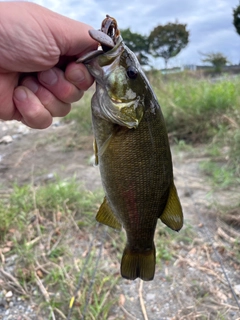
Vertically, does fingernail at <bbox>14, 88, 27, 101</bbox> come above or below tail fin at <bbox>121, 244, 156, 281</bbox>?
above

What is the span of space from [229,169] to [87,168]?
190cm

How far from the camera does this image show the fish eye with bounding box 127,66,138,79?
1.29 metres

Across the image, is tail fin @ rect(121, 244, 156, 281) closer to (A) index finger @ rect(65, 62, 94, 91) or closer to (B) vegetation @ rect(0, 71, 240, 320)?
(A) index finger @ rect(65, 62, 94, 91)

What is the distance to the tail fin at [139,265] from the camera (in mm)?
1437

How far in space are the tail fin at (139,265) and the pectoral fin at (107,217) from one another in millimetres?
130

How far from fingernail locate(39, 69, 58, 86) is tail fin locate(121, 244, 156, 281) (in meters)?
0.78

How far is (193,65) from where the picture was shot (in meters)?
8.09

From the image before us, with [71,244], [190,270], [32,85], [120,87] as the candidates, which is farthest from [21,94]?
[190,270]

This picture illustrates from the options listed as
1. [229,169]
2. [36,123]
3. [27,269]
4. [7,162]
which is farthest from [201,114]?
[36,123]

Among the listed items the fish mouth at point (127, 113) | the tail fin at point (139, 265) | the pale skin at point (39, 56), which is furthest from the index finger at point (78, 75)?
the tail fin at point (139, 265)

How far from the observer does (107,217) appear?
149 centimetres

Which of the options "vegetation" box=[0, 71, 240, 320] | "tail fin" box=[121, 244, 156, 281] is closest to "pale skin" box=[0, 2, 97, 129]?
"tail fin" box=[121, 244, 156, 281]

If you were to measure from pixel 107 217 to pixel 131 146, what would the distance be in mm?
332

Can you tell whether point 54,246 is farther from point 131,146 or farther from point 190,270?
point 131,146
